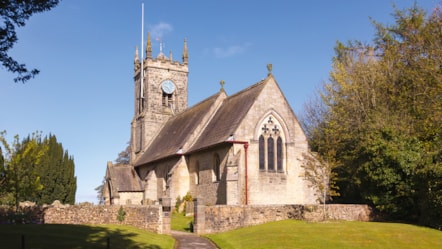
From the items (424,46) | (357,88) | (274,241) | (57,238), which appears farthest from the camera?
(357,88)

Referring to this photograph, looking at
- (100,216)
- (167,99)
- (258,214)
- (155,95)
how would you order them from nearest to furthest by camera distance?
(100,216)
(258,214)
(155,95)
(167,99)

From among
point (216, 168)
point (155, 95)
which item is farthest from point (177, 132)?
point (155, 95)

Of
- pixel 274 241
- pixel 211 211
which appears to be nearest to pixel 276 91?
pixel 211 211

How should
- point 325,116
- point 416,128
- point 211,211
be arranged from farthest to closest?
point 325,116 < point 416,128 < point 211,211

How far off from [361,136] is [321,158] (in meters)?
5.01

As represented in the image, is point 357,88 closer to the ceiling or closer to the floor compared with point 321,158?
closer to the ceiling

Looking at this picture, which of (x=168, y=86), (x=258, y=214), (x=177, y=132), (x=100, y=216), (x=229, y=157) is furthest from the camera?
(x=168, y=86)

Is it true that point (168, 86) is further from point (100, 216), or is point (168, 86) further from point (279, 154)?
point (100, 216)

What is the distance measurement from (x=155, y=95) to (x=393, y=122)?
88.8 ft

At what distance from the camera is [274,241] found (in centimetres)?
2042

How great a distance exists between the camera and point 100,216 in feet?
83.5

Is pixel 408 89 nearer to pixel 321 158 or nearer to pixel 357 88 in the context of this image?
pixel 357 88

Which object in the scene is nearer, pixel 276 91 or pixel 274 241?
pixel 274 241

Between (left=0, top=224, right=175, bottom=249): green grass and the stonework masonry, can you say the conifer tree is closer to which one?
the stonework masonry
